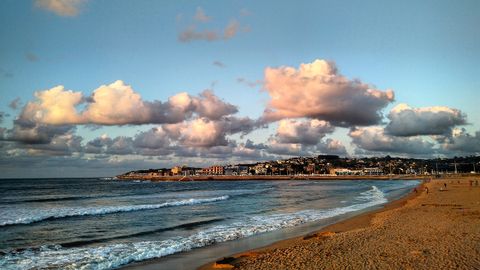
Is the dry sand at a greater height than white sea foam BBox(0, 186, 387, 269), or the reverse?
the dry sand

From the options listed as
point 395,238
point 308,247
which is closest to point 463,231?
point 395,238

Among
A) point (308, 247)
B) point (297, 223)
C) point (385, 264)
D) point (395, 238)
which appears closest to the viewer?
point (385, 264)

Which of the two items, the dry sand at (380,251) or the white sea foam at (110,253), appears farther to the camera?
the white sea foam at (110,253)

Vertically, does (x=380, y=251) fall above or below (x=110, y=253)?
above

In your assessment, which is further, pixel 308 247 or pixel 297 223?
pixel 297 223

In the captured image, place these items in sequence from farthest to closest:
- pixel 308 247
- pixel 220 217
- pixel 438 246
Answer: pixel 220 217
pixel 308 247
pixel 438 246

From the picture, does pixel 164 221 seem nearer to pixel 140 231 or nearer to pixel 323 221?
pixel 140 231

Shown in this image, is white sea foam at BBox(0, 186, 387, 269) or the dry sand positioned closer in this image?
the dry sand

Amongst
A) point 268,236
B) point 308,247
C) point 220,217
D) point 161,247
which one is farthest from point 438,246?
point 220,217

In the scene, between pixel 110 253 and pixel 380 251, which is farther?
pixel 110 253

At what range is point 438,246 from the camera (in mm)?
13648

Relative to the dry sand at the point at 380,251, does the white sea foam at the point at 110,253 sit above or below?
below

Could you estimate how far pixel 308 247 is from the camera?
14852 millimetres

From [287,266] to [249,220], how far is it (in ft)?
47.6
